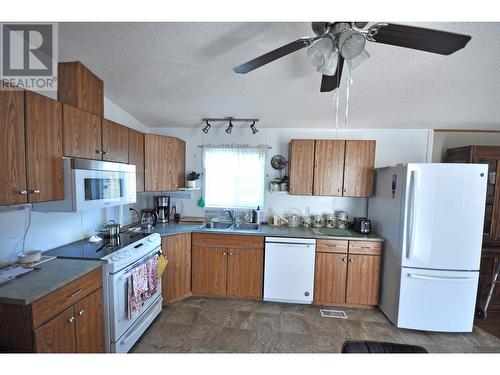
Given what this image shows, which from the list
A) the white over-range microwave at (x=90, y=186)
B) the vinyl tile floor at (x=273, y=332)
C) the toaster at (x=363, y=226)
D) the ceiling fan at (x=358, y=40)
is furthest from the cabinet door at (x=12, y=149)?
the toaster at (x=363, y=226)

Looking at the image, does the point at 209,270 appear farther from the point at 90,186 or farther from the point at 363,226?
the point at 363,226

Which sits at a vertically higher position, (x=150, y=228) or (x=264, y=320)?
(x=150, y=228)

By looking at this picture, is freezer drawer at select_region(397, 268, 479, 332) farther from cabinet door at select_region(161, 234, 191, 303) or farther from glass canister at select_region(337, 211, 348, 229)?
cabinet door at select_region(161, 234, 191, 303)

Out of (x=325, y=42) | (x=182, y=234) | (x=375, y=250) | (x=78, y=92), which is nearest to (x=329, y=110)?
(x=325, y=42)

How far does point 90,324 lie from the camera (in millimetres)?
1474

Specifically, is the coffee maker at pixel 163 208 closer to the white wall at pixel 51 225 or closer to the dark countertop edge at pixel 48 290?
the white wall at pixel 51 225

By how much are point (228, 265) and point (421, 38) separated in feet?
8.46

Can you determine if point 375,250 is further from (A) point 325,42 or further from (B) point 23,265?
(B) point 23,265

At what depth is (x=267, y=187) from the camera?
3.10 meters

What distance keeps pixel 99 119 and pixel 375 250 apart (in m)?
3.22

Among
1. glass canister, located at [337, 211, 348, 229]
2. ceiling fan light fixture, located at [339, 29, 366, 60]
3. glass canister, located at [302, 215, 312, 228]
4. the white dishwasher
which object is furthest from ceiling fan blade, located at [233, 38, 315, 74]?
glass canister, located at [337, 211, 348, 229]

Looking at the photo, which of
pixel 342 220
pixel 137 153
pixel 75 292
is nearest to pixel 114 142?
pixel 137 153

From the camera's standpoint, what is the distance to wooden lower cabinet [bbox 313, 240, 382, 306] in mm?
2477

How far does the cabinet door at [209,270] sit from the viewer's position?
2.61 m
